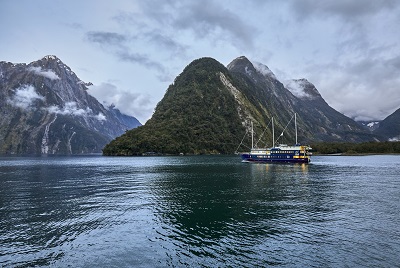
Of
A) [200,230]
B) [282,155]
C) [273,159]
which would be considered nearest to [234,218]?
[200,230]

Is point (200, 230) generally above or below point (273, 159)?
below

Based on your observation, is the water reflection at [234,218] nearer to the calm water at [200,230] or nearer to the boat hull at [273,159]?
the calm water at [200,230]

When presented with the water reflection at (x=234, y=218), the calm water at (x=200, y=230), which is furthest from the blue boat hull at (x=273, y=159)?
the calm water at (x=200, y=230)

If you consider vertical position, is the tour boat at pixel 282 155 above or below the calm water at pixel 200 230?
above

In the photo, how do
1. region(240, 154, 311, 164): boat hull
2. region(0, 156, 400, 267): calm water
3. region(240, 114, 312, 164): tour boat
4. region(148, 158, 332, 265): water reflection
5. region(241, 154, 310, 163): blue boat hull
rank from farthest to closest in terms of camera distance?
region(240, 114, 312, 164): tour boat, region(241, 154, 310, 163): blue boat hull, region(240, 154, 311, 164): boat hull, region(148, 158, 332, 265): water reflection, region(0, 156, 400, 267): calm water

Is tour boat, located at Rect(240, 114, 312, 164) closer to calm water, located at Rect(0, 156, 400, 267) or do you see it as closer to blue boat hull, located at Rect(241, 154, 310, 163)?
blue boat hull, located at Rect(241, 154, 310, 163)

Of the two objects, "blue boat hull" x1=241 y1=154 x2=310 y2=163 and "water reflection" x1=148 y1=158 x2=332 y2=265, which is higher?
"blue boat hull" x1=241 y1=154 x2=310 y2=163

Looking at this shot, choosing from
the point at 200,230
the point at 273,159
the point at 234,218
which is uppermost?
the point at 273,159

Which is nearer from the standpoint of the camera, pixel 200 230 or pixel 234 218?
pixel 200 230

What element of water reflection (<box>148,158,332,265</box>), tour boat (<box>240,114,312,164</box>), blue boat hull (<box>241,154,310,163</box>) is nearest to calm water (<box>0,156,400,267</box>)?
water reflection (<box>148,158,332,265</box>)

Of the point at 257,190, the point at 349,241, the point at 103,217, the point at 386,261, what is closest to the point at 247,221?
the point at 349,241

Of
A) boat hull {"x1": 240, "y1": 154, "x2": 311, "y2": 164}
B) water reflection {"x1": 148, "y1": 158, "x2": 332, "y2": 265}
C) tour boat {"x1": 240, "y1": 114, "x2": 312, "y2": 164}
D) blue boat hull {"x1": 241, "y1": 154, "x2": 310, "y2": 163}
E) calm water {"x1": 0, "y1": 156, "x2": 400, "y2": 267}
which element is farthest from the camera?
tour boat {"x1": 240, "y1": 114, "x2": 312, "y2": 164}

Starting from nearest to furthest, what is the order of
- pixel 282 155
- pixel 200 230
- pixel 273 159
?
pixel 200 230 < pixel 282 155 < pixel 273 159

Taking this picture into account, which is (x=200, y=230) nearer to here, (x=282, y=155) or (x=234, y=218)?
(x=234, y=218)
